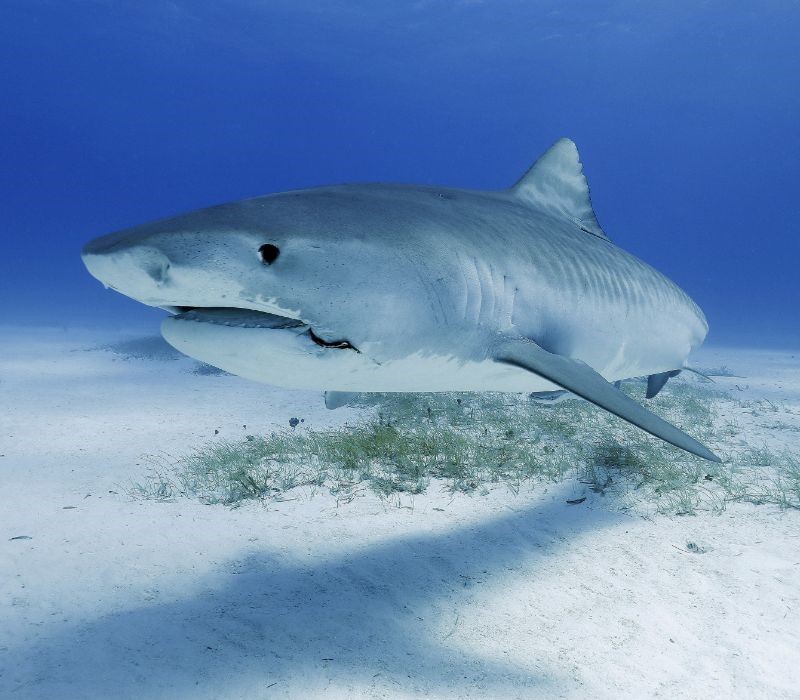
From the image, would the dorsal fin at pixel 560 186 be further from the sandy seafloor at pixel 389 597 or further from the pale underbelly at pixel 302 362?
the sandy seafloor at pixel 389 597

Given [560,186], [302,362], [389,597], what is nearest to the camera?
[302,362]

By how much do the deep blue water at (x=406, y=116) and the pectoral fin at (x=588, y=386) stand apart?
40.6m

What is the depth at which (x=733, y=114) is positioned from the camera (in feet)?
359

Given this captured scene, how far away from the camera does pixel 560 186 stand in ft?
14.6

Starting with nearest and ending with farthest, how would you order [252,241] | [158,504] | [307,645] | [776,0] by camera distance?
[252,241]
[307,645]
[158,504]
[776,0]

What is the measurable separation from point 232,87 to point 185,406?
4551 inches

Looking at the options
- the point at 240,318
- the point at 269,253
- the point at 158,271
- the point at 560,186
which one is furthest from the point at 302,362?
the point at 560,186

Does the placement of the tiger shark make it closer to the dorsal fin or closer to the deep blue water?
the dorsal fin

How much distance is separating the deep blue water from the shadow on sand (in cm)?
4089

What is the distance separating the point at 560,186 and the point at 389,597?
3604 millimetres

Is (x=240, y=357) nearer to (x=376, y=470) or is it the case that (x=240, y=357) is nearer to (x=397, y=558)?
(x=397, y=558)

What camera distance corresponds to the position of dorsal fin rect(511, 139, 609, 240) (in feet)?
14.0

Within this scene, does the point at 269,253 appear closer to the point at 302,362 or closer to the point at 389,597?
the point at 302,362

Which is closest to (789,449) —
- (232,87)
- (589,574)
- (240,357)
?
(589,574)
